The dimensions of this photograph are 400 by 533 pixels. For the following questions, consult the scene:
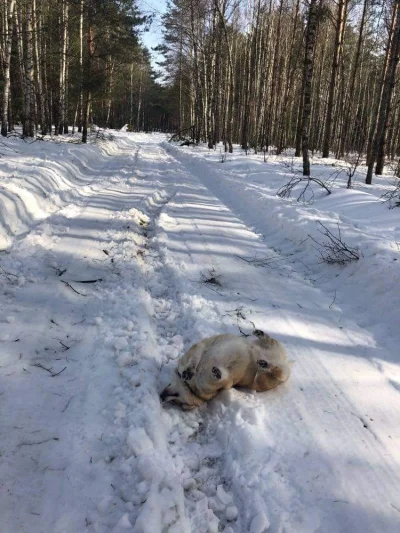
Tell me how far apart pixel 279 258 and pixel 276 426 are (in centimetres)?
349

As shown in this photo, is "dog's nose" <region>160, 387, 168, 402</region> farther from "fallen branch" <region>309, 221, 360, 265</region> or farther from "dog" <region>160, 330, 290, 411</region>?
"fallen branch" <region>309, 221, 360, 265</region>

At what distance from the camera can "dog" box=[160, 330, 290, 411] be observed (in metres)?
2.63

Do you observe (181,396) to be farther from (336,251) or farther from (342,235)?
(342,235)

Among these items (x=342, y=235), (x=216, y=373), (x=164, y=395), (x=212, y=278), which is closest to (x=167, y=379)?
(x=164, y=395)

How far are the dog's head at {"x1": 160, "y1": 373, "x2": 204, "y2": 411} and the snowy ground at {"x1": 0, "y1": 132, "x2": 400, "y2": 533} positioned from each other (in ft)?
0.23

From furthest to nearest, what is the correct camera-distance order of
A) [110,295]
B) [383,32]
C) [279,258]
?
[383,32]
[279,258]
[110,295]

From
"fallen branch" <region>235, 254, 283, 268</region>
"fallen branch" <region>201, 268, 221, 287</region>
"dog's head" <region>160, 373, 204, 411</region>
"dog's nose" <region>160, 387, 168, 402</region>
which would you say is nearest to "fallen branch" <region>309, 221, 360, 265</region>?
"fallen branch" <region>235, 254, 283, 268</region>

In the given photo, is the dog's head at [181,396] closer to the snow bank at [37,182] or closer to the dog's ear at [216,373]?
the dog's ear at [216,373]

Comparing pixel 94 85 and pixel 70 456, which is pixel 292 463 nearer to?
pixel 70 456

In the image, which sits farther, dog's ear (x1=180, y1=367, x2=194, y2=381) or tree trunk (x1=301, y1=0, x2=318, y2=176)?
tree trunk (x1=301, y1=0, x2=318, y2=176)

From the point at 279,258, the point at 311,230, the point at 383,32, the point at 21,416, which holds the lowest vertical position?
the point at 21,416

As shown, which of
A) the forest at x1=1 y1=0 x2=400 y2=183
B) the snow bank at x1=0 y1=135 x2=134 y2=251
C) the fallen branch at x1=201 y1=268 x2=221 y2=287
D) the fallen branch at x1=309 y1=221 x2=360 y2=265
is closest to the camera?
the fallen branch at x1=201 y1=268 x2=221 y2=287

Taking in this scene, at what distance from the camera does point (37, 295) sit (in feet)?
12.7

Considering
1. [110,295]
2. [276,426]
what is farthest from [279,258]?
[276,426]
